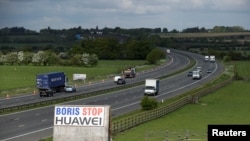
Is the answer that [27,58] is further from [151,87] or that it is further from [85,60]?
[151,87]

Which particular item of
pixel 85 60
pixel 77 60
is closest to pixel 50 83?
pixel 77 60

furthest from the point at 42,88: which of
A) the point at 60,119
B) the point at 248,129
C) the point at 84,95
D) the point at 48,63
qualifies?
the point at 48,63

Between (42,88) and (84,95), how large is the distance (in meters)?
9.17

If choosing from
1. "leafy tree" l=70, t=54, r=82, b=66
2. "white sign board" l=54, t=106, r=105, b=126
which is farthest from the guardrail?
"leafy tree" l=70, t=54, r=82, b=66

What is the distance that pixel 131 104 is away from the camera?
210ft

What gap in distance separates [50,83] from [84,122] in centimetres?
5875

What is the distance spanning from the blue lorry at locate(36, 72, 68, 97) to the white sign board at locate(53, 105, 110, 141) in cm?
5288

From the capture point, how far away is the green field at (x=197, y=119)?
37.1m

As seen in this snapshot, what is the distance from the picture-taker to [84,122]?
23406 millimetres

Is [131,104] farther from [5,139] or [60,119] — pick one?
[60,119]

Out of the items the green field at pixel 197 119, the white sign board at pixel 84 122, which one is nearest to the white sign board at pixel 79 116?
the white sign board at pixel 84 122

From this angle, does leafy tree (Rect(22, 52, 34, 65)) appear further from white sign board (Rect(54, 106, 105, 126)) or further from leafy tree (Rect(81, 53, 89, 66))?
white sign board (Rect(54, 106, 105, 126))

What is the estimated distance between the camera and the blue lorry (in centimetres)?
7725

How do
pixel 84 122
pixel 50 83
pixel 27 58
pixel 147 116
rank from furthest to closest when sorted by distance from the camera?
pixel 27 58 < pixel 50 83 < pixel 147 116 < pixel 84 122
